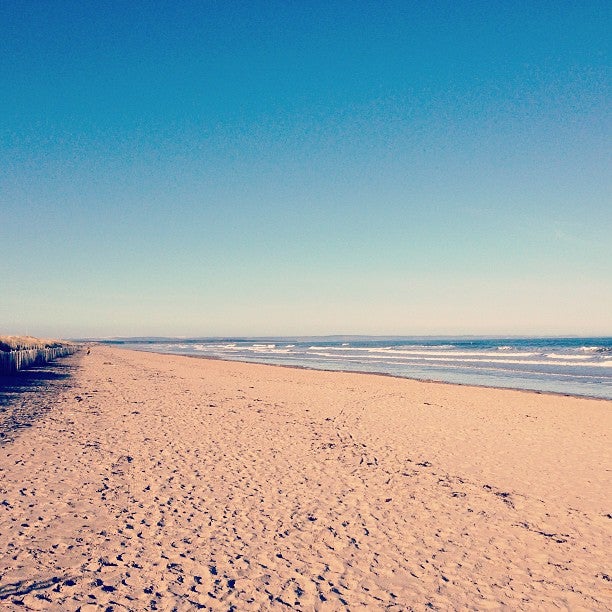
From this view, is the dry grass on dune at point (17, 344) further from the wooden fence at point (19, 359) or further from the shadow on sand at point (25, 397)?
the shadow on sand at point (25, 397)

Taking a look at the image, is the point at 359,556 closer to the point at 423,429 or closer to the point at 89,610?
Result: the point at 89,610

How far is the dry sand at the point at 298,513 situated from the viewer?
16.3ft

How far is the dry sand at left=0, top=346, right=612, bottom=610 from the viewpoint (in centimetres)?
497

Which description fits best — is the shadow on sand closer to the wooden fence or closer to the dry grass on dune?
the wooden fence

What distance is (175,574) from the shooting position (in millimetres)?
5137

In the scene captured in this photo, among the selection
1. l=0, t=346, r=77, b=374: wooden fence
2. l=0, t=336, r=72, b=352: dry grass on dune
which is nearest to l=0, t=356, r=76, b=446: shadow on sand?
l=0, t=346, r=77, b=374: wooden fence

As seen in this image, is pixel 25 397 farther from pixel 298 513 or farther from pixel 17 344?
pixel 17 344

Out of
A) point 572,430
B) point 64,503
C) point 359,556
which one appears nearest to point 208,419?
point 64,503

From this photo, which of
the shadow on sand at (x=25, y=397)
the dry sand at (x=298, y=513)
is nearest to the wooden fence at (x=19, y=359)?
the shadow on sand at (x=25, y=397)

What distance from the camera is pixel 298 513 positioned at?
7.08 meters

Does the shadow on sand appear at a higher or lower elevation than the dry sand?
higher

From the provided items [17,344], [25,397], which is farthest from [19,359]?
[17,344]

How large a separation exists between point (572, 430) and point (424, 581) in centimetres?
1055

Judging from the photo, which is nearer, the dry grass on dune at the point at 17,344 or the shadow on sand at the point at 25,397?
the shadow on sand at the point at 25,397
